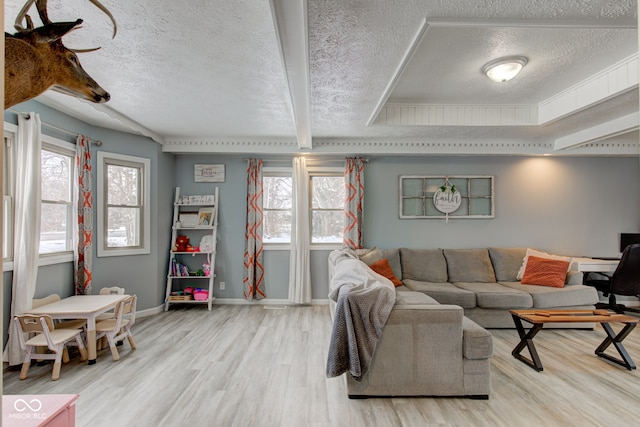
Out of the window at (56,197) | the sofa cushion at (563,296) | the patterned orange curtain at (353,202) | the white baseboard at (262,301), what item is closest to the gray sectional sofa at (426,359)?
the sofa cushion at (563,296)

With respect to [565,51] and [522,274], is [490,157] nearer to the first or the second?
[522,274]

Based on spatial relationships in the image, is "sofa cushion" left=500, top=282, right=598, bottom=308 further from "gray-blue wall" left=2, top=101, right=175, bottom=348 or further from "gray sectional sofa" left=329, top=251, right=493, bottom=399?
"gray-blue wall" left=2, top=101, right=175, bottom=348

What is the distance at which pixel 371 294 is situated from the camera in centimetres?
243

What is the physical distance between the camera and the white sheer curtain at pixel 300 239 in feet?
16.2

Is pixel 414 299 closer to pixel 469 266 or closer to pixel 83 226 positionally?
pixel 469 266

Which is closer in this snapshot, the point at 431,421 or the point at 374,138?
the point at 431,421

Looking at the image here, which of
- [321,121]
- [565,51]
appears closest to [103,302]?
[321,121]

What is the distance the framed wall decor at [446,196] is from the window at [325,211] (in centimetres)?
93

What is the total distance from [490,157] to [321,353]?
3.76m

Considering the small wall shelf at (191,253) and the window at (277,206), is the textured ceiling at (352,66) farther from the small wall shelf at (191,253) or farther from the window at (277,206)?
the small wall shelf at (191,253)

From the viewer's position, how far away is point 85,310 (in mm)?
2963

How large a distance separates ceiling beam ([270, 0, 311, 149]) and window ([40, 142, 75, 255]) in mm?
2596

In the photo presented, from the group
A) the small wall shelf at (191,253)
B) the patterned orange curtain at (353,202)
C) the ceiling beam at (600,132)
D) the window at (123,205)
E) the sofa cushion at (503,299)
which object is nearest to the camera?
the ceiling beam at (600,132)

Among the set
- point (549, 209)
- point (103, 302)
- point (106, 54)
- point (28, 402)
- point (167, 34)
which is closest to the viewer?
point (28, 402)
